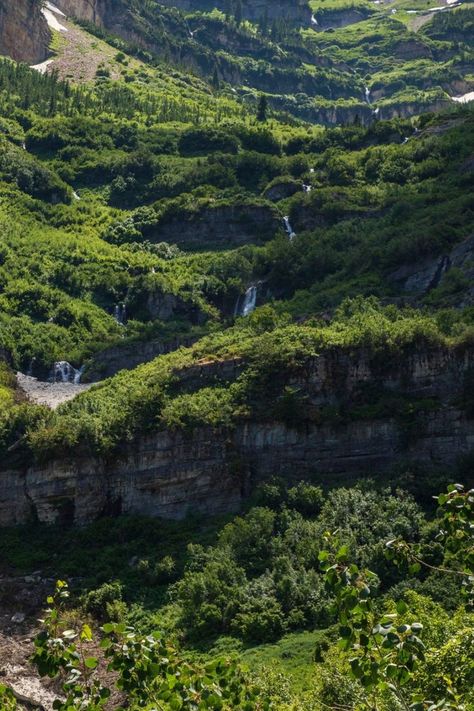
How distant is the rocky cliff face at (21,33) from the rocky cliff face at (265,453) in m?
127

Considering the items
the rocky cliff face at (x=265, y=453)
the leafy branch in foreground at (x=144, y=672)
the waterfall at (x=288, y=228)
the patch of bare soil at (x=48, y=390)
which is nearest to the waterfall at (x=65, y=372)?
→ the patch of bare soil at (x=48, y=390)

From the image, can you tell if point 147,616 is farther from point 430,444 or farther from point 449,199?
point 449,199

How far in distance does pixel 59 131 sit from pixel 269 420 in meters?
81.9

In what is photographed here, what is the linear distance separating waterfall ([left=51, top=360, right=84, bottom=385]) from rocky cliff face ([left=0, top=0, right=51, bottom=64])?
331 feet

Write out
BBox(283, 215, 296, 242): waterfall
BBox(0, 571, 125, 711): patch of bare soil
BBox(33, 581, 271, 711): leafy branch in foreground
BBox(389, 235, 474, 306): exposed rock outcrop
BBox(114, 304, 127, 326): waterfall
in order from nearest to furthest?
BBox(33, 581, 271, 711): leafy branch in foreground
BBox(0, 571, 125, 711): patch of bare soil
BBox(389, 235, 474, 306): exposed rock outcrop
BBox(114, 304, 127, 326): waterfall
BBox(283, 215, 296, 242): waterfall

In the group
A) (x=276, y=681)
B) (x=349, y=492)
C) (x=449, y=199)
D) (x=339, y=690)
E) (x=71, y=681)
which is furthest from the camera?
(x=449, y=199)

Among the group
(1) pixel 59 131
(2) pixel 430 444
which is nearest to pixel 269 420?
(2) pixel 430 444

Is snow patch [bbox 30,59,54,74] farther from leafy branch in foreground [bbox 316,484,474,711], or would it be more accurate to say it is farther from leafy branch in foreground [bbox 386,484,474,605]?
leafy branch in foreground [bbox 316,484,474,711]

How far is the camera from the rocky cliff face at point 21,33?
6909 inches

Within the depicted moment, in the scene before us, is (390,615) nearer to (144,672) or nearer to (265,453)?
(144,672)

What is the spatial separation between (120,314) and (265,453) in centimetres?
4063

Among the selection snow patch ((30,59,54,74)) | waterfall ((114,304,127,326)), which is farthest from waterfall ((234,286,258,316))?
snow patch ((30,59,54,74))

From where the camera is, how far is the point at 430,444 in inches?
2345

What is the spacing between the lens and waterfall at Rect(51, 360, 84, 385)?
8769 centimetres
